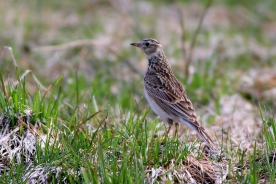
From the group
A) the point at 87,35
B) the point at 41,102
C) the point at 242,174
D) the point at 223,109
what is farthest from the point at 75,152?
the point at 87,35

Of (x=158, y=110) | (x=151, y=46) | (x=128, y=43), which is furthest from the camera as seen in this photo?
(x=128, y=43)

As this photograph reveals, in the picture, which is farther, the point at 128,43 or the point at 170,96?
the point at 128,43

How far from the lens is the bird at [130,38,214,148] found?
6004mm

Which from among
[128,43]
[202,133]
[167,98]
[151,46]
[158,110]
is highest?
[128,43]

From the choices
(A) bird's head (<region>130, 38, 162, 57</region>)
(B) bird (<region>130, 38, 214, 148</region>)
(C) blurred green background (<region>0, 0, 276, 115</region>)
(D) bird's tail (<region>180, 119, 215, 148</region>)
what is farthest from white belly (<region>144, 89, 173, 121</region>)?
(C) blurred green background (<region>0, 0, 276, 115</region>)

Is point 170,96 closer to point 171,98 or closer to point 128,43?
point 171,98

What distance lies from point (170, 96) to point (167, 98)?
5 cm

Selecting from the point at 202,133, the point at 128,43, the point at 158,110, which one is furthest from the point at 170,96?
the point at 128,43

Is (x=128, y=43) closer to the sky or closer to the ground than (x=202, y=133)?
closer to the sky

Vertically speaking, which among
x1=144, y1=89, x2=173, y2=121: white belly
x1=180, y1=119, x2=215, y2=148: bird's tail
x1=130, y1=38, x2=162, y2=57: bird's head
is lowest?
x1=180, y1=119, x2=215, y2=148: bird's tail

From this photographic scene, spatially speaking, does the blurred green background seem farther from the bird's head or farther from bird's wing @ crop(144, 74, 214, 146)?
bird's wing @ crop(144, 74, 214, 146)

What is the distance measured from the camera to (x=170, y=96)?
254 inches

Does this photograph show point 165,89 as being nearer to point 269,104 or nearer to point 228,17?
point 269,104

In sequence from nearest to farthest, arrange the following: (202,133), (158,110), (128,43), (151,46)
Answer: (202,133) < (158,110) < (151,46) < (128,43)
